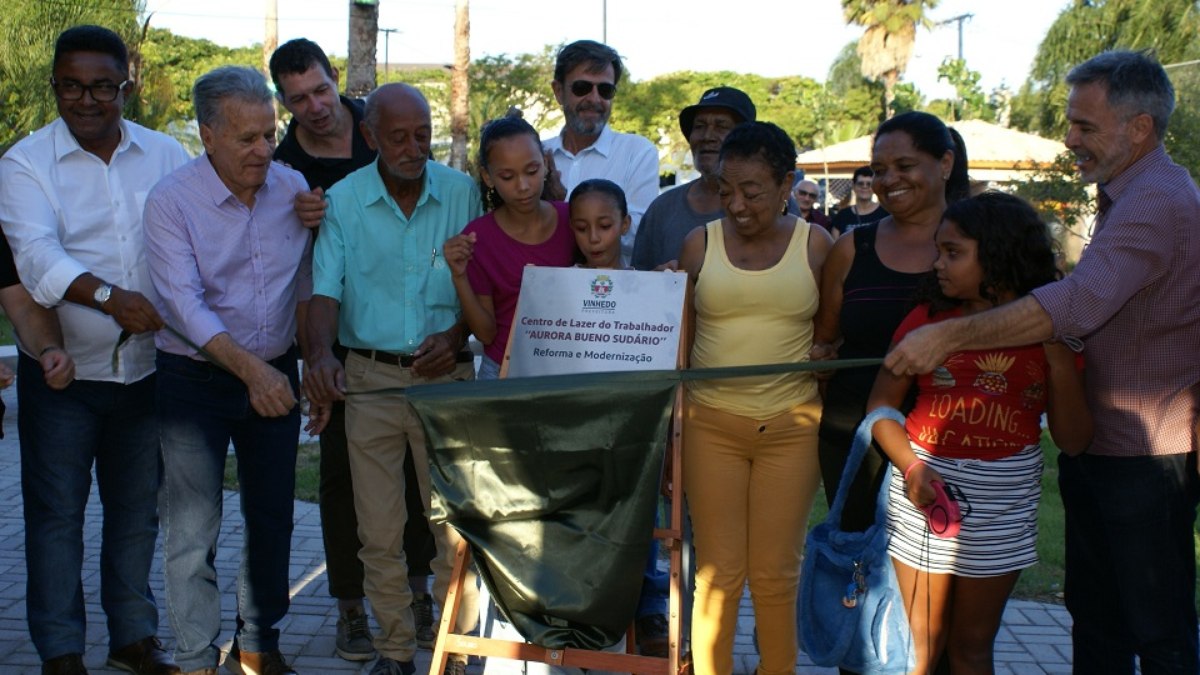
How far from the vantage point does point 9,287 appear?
4562mm

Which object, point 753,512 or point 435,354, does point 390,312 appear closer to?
point 435,354

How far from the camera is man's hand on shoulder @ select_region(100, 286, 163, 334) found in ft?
14.0

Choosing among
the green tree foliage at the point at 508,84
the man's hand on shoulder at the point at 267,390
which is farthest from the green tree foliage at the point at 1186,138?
the green tree foliage at the point at 508,84

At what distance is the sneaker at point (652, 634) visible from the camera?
200 inches

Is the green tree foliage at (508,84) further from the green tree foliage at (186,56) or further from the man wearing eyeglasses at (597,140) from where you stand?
the man wearing eyeglasses at (597,140)

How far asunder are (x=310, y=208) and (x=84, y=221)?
875mm

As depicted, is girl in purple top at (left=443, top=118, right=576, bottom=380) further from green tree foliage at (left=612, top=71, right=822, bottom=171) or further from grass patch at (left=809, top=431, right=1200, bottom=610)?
green tree foliage at (left=612, top=71, right=822, bottom=171)

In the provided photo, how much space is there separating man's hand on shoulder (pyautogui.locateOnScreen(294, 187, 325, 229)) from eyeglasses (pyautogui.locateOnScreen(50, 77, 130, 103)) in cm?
82

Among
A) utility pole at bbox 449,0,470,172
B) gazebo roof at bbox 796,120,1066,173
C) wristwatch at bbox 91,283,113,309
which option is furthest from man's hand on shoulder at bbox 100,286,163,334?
utility pole at bbox 449,0,470,172

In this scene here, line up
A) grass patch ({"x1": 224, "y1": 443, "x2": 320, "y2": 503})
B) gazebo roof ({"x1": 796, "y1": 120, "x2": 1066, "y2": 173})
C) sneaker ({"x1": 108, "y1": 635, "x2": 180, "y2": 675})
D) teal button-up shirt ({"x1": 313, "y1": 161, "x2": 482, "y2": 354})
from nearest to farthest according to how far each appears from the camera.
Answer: teal button-up shirt ({"x1": 313, "y1": 161, "x2": 482, "y2": 354}), sneaker ({"x1": 108, "y1": 635, "x2": 180, "y2": 675}), grass patch ({"x1": 224, "y1": 443, "x2": 320, "y2": 503}), gazebo roof ({"x1": 796, "y1": 120, "x2": 1066, "y2": 173})

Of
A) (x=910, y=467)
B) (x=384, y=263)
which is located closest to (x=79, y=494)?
(x=384, y=263)

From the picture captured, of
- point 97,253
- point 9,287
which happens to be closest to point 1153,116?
point 97,253

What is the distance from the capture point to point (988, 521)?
11.9 feet

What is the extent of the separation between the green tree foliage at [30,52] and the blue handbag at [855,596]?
655 inches
